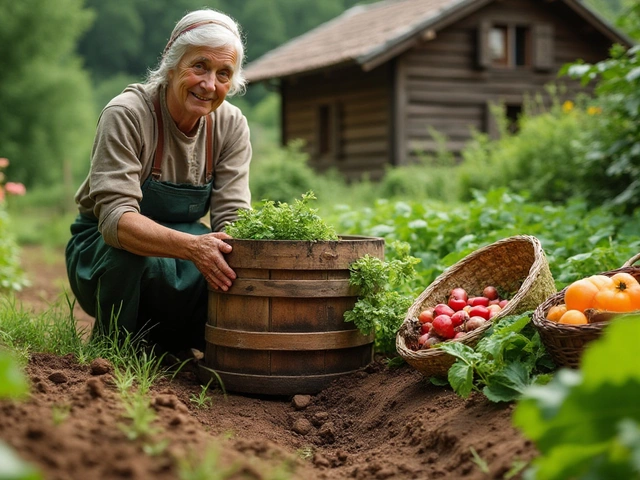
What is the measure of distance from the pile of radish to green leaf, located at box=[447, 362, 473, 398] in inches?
14.5

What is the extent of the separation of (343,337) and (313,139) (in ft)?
46.5

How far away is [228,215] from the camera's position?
3.89m

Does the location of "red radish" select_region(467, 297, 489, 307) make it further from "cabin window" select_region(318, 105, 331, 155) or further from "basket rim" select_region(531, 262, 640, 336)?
"cabin window" select_region(318, 105, 331, 155)

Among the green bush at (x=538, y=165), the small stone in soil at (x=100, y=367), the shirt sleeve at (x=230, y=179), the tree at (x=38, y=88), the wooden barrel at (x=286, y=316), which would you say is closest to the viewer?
the small stone in soil at (x=100, y=367)

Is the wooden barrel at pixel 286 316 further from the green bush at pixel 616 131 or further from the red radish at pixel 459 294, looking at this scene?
the green bush at pixel 616 131

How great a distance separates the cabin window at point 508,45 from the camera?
52.0 ft

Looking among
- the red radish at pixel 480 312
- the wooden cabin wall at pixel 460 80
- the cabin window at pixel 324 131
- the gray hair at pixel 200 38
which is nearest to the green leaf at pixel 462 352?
the red radish at pixel 480 312

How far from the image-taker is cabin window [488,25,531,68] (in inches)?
624

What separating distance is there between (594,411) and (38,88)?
23.4m

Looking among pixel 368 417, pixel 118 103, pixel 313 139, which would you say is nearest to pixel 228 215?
pixel 118 103

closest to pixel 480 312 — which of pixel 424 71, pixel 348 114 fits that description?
pixel 424 71

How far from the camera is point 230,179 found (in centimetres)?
390

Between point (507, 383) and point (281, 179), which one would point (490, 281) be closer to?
point (507, 383)

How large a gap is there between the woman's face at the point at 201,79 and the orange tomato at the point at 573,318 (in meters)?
1.90
